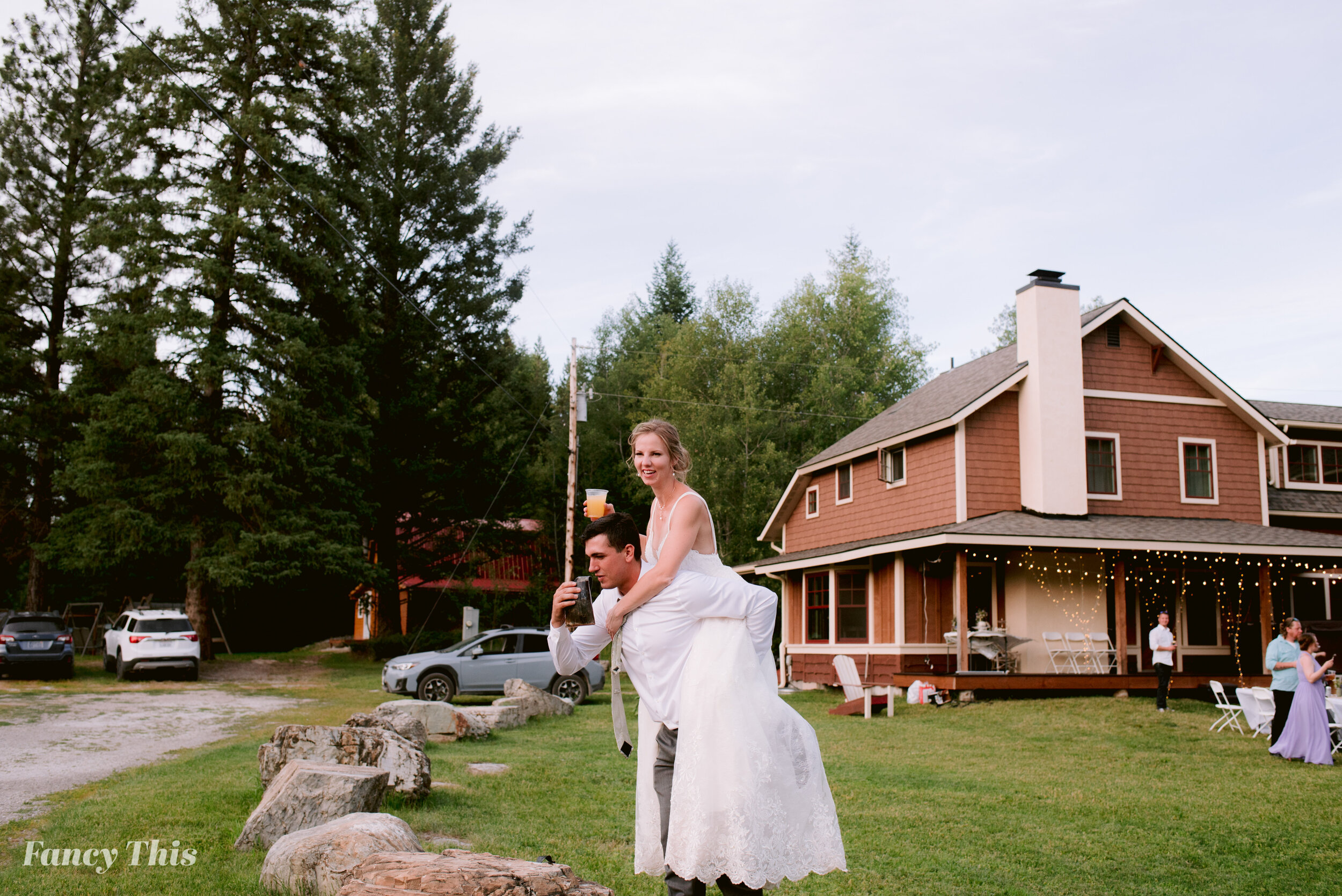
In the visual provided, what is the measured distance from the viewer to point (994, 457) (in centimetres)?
2083

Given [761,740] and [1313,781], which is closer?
[761,740]

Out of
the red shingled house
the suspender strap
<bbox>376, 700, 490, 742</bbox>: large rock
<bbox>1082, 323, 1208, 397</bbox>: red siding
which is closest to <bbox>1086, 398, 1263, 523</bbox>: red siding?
the red shingled house

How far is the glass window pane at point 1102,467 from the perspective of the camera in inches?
835

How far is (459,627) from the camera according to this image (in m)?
41.8

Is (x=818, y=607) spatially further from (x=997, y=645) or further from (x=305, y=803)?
(x=305, y=803)

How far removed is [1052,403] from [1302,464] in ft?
32.6

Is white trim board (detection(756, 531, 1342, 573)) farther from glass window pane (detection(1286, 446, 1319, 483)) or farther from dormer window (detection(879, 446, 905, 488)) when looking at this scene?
glass window pane (detection(1286, 446, 1319, 483))

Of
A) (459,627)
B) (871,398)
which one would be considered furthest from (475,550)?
(871,398)

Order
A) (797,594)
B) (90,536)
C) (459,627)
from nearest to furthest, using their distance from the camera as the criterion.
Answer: (90,536), (797,594), (459,627)

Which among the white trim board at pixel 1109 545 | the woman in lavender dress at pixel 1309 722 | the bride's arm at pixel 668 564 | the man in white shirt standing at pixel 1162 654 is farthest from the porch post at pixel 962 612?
the bride's arm at pixel 668 564

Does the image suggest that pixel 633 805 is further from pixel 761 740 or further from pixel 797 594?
pixel 797 594

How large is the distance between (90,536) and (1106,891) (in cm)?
2493

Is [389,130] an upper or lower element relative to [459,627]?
upper

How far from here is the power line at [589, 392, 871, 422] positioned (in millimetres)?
37062
